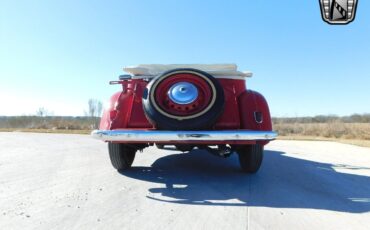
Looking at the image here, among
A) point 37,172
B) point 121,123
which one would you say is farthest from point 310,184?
point 37,172

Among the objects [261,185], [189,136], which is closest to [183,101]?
[189,136]

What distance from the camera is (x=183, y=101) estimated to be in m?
3.88

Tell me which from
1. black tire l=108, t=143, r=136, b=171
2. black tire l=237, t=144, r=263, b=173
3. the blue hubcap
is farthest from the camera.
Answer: black tire l=108, t=143, r=136, b=171

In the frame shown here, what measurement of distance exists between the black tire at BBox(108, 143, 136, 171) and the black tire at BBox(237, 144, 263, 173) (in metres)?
1.64

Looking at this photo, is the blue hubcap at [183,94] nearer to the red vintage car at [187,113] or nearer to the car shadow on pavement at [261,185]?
the red vintage car at [187,113]

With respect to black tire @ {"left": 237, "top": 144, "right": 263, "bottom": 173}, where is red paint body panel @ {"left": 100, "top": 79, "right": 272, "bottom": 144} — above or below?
above

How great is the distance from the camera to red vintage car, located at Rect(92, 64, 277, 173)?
3.56 meters

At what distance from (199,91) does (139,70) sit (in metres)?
1.03

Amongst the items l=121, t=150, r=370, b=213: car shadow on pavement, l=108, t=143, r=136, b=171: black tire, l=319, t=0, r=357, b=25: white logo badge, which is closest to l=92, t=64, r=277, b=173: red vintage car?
l=108, t=143, r=136, b=171: black tire

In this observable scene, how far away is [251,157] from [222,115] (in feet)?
2.31

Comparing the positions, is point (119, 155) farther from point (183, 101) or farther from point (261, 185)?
point (261, 185)

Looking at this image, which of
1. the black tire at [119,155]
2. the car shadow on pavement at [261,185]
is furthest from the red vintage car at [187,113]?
the car shadow on pavement at [261,185]

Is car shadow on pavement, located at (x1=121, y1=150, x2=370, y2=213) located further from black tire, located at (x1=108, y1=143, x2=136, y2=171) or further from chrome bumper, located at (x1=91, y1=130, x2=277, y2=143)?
chrome bumper, located at (x1=91, y1=130, x2=277, y2=143)

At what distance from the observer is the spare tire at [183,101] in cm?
373
